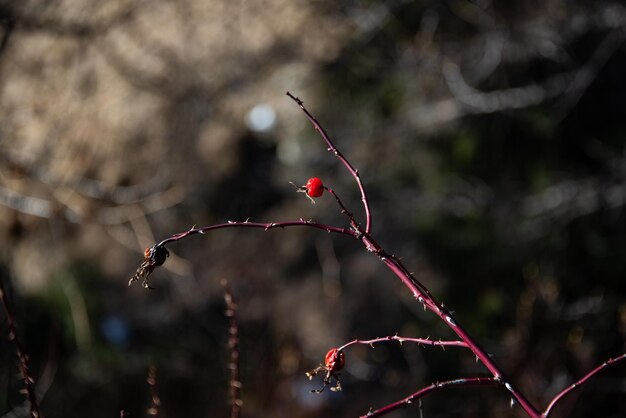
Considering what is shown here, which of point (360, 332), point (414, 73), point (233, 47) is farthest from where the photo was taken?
point (233, 47)

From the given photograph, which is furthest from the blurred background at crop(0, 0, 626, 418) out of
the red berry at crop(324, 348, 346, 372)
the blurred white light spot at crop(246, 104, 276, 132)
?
the red berry at crop(324, 348, 346, 372)

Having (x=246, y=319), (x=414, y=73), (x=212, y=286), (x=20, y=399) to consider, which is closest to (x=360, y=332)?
(x=246, y=319)

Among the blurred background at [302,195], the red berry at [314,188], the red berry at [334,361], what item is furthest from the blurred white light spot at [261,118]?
the red berry at [334,361]

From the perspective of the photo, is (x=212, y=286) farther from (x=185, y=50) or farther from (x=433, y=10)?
(x=433, y=10)

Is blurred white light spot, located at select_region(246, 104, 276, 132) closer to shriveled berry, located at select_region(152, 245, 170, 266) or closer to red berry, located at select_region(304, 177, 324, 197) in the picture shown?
red berry, located at select_region(304, 177, 324, 197)

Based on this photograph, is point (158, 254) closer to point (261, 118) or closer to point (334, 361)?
point (334, 361)
